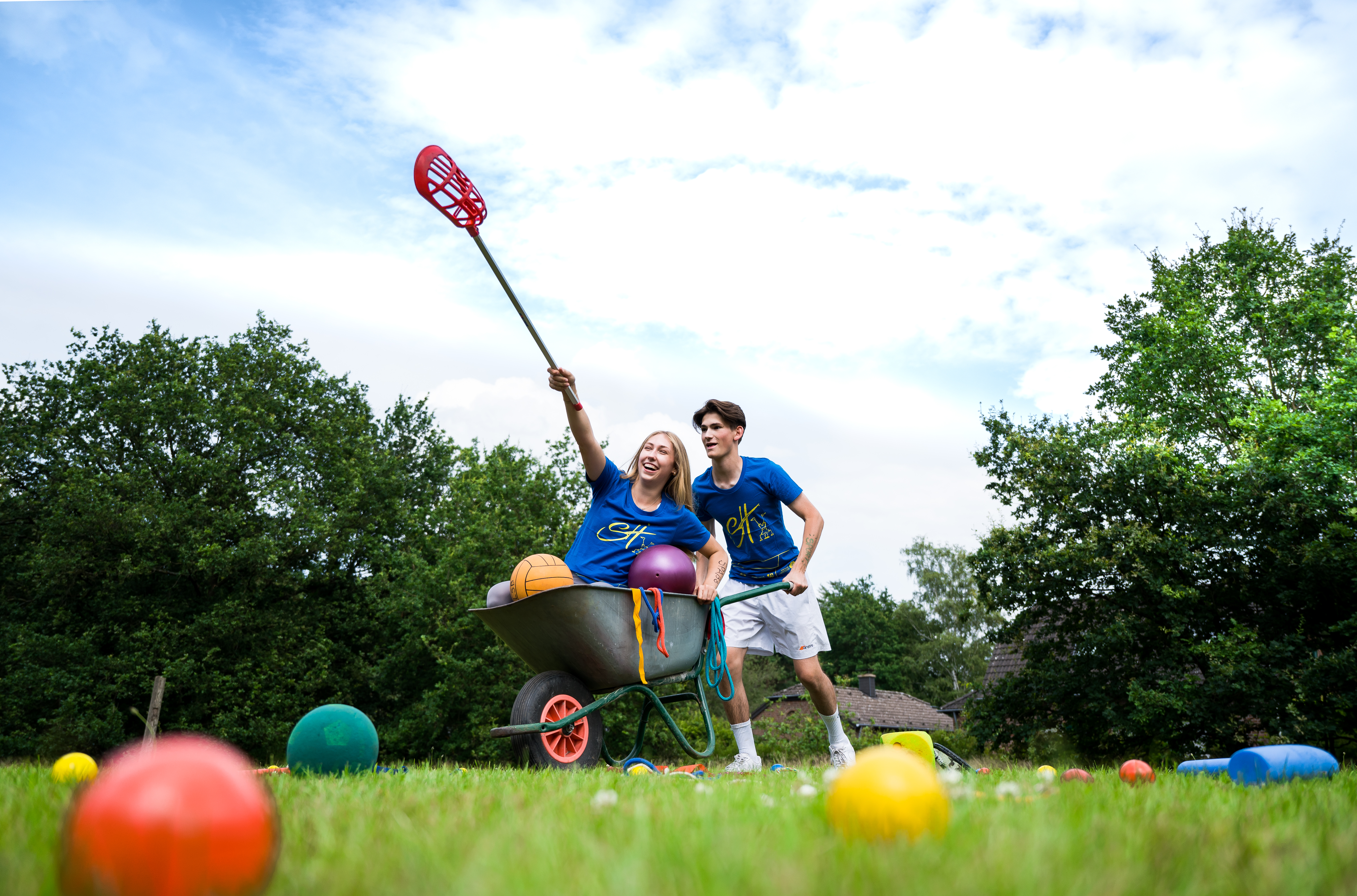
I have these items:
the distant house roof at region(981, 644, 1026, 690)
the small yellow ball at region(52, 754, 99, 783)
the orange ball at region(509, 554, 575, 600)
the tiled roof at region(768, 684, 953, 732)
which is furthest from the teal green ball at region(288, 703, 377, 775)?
the tiled roof at region(768, 684, 953, 732)

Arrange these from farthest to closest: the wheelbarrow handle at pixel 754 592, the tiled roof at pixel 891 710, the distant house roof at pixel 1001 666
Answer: the tiled roof at pixel 891 710, the distant house roof at pixel 1001 666, the wheelbarrow handle at pixel 754 592

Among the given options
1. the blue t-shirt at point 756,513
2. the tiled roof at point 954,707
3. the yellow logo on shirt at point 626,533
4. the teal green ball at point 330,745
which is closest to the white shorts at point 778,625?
the blue t-shirt at point 756,513

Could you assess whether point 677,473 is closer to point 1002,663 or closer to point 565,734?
point 565,734

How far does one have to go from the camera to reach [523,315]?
491cm

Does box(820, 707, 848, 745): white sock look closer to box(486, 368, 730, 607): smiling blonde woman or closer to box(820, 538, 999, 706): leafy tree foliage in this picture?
box(486, 368, 730, 607): smiling blonde woman

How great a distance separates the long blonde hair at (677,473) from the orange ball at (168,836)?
166 inches

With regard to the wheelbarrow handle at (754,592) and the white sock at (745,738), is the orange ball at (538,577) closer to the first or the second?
the wheelbarrow handle at (754,592)

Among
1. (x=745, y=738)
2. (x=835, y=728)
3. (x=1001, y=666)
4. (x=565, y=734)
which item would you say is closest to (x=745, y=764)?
(x=745, y=738)

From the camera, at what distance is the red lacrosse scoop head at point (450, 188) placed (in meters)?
4.88

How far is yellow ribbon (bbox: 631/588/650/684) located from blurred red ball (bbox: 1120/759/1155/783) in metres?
2.38

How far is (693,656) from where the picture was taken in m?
5.27

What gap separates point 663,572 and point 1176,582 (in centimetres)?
1204

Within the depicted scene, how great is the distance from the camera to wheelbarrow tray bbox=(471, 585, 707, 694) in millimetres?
4559

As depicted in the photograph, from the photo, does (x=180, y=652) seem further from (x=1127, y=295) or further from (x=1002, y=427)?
(x=1127, y=295)
